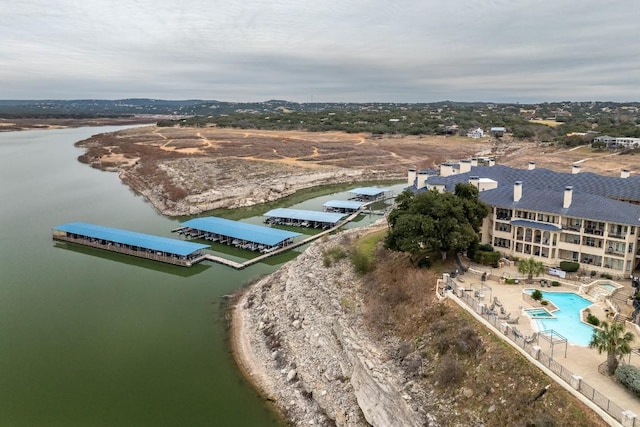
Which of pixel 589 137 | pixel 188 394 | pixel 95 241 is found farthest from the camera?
pixel 589 137

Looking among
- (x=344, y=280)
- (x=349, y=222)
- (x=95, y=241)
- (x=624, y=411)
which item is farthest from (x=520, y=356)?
(x=95, y=241)

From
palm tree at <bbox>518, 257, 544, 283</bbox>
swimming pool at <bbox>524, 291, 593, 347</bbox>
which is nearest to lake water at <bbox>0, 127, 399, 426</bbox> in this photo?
swimming pool at <bbox>524, 291, 593, 347</bbox>

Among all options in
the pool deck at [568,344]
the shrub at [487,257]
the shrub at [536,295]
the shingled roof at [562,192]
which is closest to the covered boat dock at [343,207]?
Answer: the shingled roof at [562,192]

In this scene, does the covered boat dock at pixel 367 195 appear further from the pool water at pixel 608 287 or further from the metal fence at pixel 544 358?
the pool water at pixel 608 287

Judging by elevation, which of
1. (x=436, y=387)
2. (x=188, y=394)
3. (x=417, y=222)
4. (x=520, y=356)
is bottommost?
(x=188, y=394)

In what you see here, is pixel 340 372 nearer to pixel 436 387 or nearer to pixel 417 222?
pixel 436 387

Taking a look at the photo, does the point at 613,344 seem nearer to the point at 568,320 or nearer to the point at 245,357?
the point at 568,320

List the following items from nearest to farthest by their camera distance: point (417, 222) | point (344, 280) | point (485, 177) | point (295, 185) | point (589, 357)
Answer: point (589, 357), point (417, 222), point (344, 280), point (485, 177), point (295, 185)
